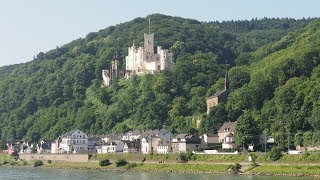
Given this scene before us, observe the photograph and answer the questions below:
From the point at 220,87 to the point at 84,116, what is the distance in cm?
2704

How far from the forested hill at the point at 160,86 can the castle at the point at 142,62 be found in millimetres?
3399

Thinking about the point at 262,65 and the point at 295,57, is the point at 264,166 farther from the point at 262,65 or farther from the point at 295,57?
the point at 262,65

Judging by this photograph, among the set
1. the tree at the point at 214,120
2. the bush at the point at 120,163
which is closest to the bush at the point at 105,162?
the bush at the point at 120,163

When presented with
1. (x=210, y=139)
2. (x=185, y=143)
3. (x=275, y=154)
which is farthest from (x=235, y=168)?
(x=210, y=139)

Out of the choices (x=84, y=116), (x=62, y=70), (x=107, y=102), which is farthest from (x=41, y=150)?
(x=62, y=70)

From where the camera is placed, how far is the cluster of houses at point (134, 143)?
85.6 meters

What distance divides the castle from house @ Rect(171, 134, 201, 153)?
48172 millimetres

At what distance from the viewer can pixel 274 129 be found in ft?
259

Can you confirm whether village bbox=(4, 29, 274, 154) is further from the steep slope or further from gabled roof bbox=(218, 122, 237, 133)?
the steep slope

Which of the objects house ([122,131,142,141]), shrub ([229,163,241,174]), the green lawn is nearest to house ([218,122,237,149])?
shrub ([229,163,241,174])

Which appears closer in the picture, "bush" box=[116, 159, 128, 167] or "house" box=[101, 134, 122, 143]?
"bush" box=[116, 159, 128, 167]

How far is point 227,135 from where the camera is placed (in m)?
82.6

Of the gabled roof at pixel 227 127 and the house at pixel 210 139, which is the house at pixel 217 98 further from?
the house at pixel 210 139

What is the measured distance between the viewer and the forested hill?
306 ft
